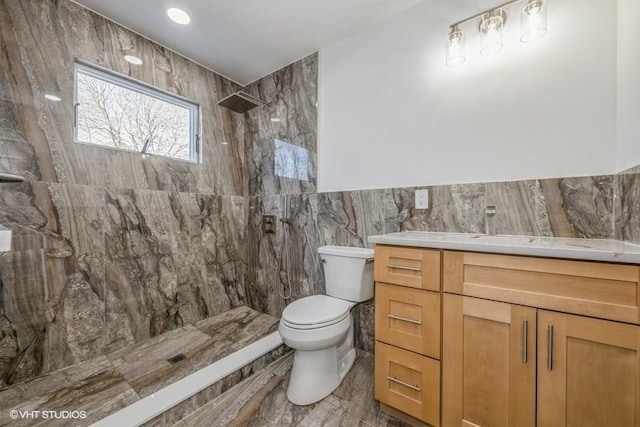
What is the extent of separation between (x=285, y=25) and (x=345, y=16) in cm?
44

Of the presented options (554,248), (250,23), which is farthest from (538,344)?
(250,23)

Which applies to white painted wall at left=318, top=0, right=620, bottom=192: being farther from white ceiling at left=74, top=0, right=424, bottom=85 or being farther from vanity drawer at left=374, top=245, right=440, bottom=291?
vanity drawer at left=374, top=245, right=440, bottom=291

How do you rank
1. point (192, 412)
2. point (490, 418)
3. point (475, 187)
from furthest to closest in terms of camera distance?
point (475, 187), point (192, 412), point (490, 418)

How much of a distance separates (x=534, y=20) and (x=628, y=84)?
507 millimetres

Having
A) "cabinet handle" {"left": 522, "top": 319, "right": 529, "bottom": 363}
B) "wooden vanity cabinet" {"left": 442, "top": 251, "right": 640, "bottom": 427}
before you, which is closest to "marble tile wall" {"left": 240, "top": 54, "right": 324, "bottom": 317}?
"wooden vanity cabinet" {"left": 442, "top": 251, "right": 640, "bottom": 427}

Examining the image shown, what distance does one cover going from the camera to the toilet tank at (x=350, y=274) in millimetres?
1627

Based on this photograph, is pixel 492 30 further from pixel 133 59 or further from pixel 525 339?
pixel 133 59

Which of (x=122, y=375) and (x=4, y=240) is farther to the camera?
(x=122, y=375)

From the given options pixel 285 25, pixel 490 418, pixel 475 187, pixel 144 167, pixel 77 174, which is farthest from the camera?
pixel 144 167

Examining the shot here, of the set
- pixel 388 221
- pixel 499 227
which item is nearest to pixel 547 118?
pixel 499 227

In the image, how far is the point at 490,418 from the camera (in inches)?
38.7

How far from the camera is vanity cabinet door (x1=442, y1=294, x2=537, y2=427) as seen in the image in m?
0.92

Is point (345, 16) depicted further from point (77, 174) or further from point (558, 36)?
point (77, 174)

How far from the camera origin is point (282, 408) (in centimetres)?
137
